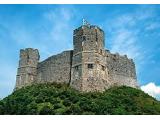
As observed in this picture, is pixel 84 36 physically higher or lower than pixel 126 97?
higher

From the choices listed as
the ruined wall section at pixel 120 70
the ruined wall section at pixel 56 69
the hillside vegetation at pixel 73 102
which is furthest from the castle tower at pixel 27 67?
the ruined wall section at pixel 120 70

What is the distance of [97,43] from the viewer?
131 ft

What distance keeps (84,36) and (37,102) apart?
9.56m

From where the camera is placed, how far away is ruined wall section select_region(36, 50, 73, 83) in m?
41.0

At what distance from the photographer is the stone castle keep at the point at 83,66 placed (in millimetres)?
38219

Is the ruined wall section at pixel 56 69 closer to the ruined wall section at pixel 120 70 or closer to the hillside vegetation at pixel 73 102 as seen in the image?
the hillside vegetation at pixel 73 102

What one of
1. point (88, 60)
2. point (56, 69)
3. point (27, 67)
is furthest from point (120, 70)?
point (27, 67)

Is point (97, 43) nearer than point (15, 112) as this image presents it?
No

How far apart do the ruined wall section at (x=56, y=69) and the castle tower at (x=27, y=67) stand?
70 centimetres

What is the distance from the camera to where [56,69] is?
42281 millimetres

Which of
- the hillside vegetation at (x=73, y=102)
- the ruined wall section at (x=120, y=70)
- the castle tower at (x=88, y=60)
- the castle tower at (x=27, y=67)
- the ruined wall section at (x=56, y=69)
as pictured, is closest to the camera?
the hillside vegetation at (x=73, y=102)

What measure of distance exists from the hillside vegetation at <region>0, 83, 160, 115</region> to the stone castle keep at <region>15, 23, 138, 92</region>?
1376 mm
